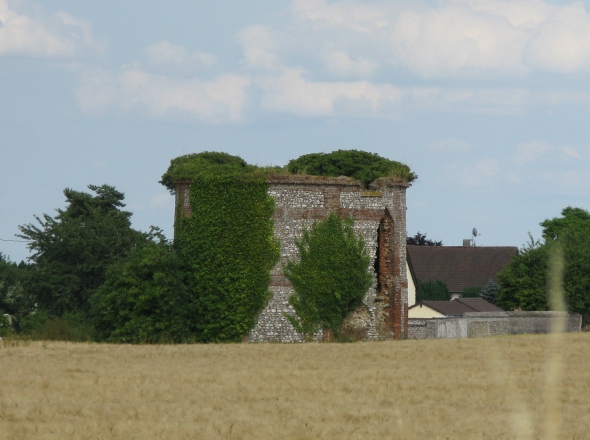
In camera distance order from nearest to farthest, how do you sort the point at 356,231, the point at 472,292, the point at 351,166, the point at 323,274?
the point at 323,274
the point at 356,231
the point at 351,166
the point at 472,292

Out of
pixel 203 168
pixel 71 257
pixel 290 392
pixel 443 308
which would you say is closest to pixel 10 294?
pixel 71 257

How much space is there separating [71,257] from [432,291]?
3401 cm

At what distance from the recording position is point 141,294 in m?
43.9

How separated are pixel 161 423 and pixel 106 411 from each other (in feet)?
7.52

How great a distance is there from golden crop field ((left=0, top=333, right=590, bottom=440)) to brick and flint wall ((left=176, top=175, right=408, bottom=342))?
417cm

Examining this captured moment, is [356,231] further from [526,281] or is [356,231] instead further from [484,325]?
[526,281]

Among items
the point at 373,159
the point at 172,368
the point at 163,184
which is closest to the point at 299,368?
the point at 172,368

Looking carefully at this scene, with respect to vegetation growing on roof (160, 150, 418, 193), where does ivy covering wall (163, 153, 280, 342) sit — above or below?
below

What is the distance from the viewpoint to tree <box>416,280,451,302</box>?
8650cm

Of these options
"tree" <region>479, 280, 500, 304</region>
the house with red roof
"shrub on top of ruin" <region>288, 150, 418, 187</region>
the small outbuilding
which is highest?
"shrub on top of ruin" <region>288, 150, 418, 187</region>

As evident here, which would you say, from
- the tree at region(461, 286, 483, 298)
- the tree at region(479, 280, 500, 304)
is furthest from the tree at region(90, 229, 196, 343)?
the tree at region(461, 286, 483, 298)

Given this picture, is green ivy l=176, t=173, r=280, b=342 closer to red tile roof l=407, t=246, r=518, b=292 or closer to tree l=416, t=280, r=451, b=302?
tree l=416, t=280, r=451, b=302

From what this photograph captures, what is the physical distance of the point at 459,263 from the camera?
9619cm

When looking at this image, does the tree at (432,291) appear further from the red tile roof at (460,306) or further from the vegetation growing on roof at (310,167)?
the vegetation growing on roof at (310,167)
